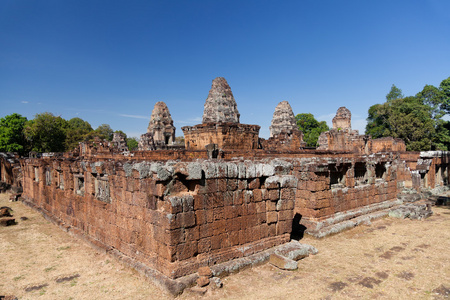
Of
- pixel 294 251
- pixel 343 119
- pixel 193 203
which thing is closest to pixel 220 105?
pixel 294 251

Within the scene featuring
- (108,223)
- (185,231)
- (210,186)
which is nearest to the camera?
(185,231)

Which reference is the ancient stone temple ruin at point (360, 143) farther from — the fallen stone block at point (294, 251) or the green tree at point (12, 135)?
the green tree at point (12, 135)

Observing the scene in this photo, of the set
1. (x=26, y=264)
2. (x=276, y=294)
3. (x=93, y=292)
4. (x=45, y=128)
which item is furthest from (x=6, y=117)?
(x=276, y=294)

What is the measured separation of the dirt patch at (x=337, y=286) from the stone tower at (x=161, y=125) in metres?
26.3

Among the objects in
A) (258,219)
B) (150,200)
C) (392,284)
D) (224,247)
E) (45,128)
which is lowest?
(392,284)

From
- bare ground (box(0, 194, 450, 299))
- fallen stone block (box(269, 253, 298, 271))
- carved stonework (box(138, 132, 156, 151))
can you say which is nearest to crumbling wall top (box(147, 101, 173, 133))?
carved stonework (box(138, 132, 156, 151))

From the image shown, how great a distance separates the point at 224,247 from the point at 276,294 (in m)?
1.25

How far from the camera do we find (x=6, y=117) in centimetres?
3170

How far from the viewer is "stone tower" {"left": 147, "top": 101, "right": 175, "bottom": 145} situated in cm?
3002

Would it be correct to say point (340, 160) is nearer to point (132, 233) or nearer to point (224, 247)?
point (224, 247)

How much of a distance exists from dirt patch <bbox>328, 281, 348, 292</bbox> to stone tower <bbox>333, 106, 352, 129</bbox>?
27.4 meters

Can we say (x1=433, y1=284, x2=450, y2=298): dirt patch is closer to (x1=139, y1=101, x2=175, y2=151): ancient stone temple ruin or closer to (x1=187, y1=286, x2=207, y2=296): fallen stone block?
(x1=187, y1=286, x2=207, y2=296): fallen stone block

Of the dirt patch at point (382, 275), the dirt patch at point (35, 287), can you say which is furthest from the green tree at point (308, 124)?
the dirt patch at point (35, 287)

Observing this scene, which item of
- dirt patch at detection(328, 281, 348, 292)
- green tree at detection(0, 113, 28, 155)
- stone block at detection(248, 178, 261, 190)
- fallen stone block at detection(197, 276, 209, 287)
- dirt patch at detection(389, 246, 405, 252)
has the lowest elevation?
dirt patch at detection(389, 246, 405, 252)
